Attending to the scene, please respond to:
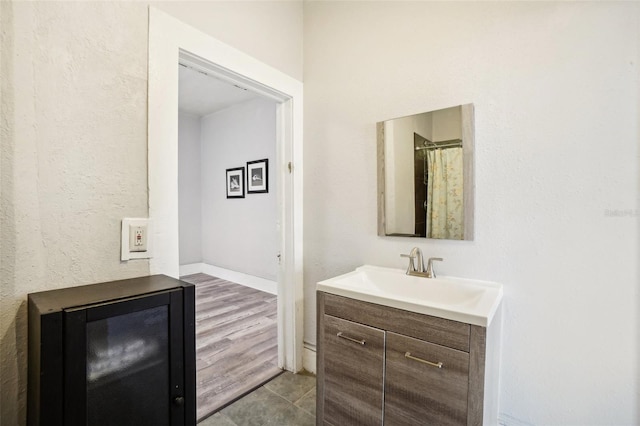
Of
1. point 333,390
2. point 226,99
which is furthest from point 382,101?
point 226,99

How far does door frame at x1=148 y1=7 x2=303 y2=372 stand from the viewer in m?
1.32

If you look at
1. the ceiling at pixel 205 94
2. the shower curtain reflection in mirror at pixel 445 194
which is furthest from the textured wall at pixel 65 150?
the ceiling at pixel 205 94

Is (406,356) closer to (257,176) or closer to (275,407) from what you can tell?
(275,407)

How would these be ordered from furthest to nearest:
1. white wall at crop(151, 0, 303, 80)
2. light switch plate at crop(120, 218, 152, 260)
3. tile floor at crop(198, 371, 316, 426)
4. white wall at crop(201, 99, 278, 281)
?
1. white wall at crop(201, 99, 278, 281)
2. tile floor at crop(198, 371, 316, 426)
3. white wall at crop(151, 0, 303, 80)
4. light switch plate at crop(120, 218, 152, 260)

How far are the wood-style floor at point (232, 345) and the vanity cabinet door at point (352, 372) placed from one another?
787 mm

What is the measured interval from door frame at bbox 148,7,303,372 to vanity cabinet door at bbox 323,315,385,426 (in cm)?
71

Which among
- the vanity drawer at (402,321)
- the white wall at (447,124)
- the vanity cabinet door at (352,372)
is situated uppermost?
the white wall at (447,124)

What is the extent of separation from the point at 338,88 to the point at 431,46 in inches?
24.3

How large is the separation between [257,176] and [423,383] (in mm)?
3473

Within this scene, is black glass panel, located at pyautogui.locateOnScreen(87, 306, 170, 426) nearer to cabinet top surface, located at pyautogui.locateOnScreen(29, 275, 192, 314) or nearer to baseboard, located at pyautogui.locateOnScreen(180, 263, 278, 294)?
cabinet top surface, located at pyautogui.locateOnScreen(29, 275, 192, 314)

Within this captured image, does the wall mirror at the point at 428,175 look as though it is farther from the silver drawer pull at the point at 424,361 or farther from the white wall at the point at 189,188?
the white wall at the point at 189,188

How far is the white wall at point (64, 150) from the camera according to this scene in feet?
3.23

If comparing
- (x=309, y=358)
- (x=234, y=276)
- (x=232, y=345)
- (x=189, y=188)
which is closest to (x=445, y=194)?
(x=309, y=358)

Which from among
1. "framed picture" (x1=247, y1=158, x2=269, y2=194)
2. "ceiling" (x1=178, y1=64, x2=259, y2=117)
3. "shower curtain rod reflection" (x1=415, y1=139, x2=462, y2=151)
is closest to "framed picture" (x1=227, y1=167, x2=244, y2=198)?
"framed picture" (x1=247, y1=158, x2=269, y2=194)
